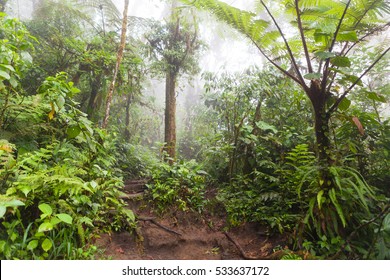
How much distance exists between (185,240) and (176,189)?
0.81 m

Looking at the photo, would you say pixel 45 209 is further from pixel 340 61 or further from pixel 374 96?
pixel 374 96

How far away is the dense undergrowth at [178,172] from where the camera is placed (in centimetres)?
194

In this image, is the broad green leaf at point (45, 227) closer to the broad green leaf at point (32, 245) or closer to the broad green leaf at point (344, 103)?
the broad green leaf at point (32, 245)

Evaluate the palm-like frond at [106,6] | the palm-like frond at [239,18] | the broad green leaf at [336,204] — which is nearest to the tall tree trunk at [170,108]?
the palm-like frond at [106,6]

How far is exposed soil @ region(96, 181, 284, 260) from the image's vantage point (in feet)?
8.18

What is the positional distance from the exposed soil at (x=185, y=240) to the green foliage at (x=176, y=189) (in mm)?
132

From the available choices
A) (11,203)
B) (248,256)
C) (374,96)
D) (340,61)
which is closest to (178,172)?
(248,256)

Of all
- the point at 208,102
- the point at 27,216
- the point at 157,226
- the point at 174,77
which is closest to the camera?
the point at 27,216

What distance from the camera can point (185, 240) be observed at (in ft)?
9.27

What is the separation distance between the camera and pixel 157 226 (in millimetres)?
2945

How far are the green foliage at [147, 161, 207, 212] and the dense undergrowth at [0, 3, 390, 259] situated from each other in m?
0.02
